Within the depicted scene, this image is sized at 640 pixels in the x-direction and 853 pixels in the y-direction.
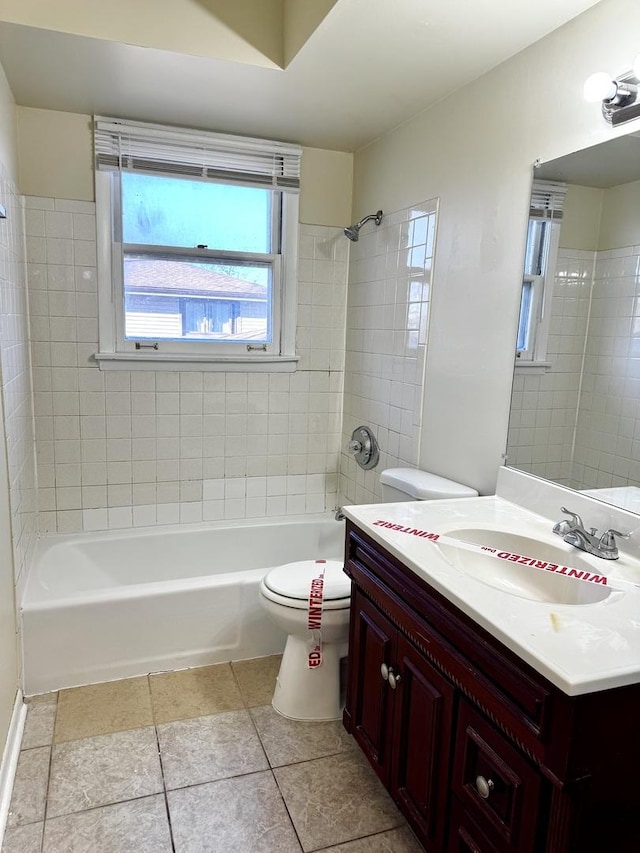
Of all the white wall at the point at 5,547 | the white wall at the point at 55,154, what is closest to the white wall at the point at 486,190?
the white wall at the point at 55,154

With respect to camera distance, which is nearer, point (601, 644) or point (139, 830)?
point (601, 644)

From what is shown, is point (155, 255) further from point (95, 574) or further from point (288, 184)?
point (95, 574)

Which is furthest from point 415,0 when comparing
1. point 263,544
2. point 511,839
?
point 263,544

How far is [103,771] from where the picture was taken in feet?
6.09

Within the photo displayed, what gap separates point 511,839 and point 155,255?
2.65m

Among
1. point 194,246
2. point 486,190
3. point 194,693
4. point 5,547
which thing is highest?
point 486,190

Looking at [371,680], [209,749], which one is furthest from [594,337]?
[209,749]

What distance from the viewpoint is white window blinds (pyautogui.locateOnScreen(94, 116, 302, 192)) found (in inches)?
103

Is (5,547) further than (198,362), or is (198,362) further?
(198,362)

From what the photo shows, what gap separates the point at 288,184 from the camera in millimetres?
2928

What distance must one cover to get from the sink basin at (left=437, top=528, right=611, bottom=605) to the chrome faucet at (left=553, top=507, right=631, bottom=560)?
0.03 m

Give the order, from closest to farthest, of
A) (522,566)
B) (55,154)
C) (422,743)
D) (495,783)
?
(495,783), (422,743), (522,566), (55,154)

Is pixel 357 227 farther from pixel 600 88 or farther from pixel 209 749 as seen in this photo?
pixel 209 749

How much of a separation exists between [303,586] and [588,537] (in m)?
1.02
